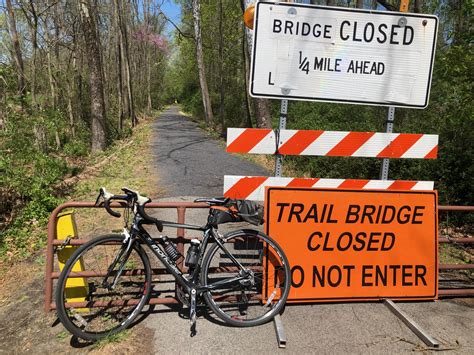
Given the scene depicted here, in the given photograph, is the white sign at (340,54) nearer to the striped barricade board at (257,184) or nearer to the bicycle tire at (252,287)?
the striped barricade board at (257,184)

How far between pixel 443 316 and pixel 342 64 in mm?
2778

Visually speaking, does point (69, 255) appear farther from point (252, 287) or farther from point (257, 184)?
point (257, 184)

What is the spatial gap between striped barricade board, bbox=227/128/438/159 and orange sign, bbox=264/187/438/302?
42 centimetres

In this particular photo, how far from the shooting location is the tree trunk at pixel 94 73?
14117mm

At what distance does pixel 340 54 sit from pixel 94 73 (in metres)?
13.0

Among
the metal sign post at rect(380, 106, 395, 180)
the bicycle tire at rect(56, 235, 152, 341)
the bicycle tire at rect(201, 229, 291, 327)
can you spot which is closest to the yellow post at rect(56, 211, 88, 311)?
the bicycle tire at rect(56, 235, 152, 341)

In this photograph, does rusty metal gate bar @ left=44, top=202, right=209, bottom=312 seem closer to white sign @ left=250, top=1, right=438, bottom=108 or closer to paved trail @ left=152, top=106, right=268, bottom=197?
white sign @ left=250, top=1, right=438, bottom=108

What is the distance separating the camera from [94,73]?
47.9 ft

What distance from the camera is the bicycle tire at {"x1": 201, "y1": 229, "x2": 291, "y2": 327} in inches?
138

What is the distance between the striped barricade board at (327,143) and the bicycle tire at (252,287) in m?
0.91

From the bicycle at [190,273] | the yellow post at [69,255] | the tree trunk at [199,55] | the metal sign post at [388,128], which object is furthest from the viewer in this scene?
the tree trunk at [199,55]

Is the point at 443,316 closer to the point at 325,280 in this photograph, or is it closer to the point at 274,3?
the point at 325,280

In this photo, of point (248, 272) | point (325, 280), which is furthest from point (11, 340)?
point (325, 280)

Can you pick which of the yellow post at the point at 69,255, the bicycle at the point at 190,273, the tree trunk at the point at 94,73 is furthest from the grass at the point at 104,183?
the bicycle at the point at 190,273
